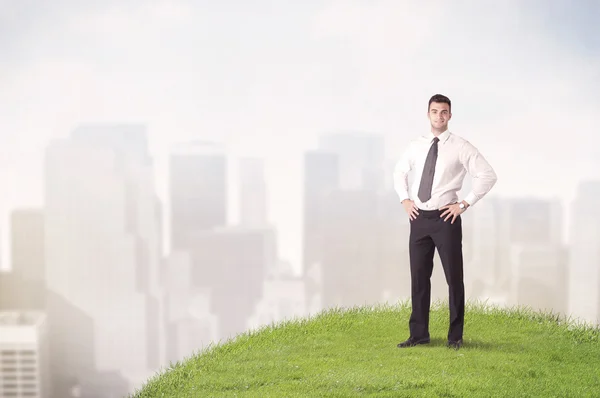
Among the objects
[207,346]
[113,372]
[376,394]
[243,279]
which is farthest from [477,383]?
[113,372]

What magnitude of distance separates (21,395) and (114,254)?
6.01 ft

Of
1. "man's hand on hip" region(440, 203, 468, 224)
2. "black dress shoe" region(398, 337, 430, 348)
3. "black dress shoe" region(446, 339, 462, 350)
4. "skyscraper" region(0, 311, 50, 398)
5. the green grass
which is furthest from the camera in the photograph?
"skyscraper" region(0, 311, 50, 398)

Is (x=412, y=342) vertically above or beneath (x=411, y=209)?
beneath

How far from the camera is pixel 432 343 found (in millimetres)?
6352

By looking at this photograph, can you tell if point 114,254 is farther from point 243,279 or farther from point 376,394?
point 376,394

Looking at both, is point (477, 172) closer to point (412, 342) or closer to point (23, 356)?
point (412, 342)

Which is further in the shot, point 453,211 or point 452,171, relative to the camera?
point 452,171

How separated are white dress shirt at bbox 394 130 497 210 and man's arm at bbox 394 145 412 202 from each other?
4.0 inches

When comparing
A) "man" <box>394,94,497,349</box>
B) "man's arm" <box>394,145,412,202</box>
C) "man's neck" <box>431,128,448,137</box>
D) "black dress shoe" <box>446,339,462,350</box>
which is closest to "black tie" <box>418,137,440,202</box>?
Answer: "man" <box>394,94,497,349</box>

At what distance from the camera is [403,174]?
622cm

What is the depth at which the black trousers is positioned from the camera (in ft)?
19.3

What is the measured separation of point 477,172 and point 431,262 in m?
0.90

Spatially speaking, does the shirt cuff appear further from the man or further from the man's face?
the man's face

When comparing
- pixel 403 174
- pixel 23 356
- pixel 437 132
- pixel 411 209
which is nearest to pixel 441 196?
pixel 411 209
